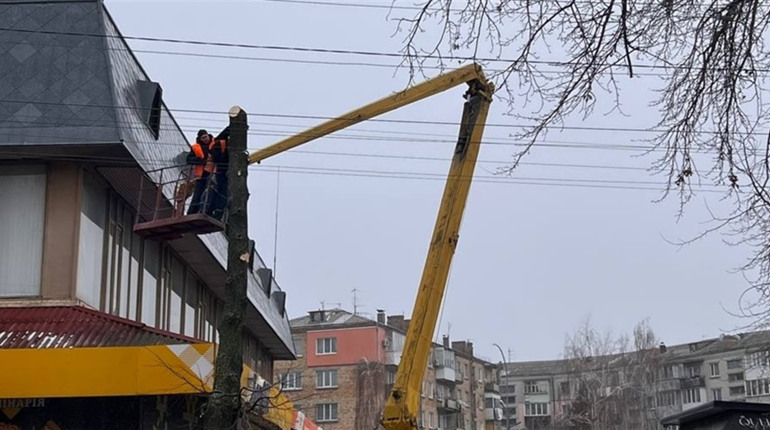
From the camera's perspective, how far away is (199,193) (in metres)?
16.6

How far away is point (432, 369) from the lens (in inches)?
3509

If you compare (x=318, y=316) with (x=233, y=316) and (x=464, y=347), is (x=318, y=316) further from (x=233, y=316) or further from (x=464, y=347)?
(x=233, y=316)

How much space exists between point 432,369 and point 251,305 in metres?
62.9

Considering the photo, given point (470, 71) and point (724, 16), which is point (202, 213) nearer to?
point (470, 71)

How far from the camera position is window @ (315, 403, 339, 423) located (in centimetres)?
7844

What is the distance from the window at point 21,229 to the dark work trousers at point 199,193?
265 cm

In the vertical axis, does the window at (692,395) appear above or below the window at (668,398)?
above

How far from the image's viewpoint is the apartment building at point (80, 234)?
1405 centimetres

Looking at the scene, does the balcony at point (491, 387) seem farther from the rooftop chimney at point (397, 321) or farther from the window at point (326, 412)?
the window at point (326, 412)

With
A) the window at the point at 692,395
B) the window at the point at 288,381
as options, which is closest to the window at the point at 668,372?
the window at the point at 692,395

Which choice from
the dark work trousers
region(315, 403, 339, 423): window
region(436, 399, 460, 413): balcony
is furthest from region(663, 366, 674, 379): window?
the dark work trousers

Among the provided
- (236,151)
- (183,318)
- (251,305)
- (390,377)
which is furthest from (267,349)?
(390,377)

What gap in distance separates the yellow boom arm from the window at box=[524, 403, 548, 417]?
107091 mm

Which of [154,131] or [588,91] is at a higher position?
[154,131]
